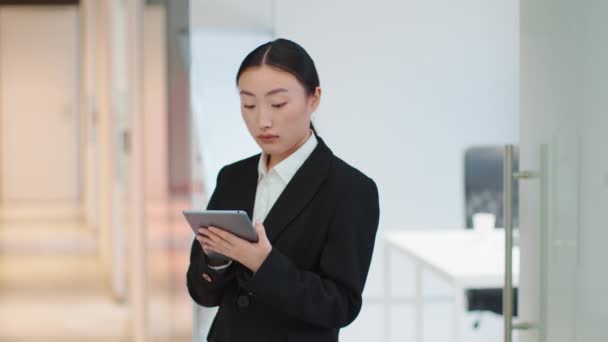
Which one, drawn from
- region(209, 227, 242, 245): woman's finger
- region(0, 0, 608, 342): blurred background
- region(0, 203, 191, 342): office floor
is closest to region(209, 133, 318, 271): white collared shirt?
region(209, 227, 242, 245): woman's finger

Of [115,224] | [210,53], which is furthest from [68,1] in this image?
[210,53]

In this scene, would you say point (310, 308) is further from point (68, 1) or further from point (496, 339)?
point (68, 1)

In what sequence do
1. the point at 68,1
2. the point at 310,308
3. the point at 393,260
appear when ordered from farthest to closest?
the point at 68,1, the point at 393,260, the point at 310,308

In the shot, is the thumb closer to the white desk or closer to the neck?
the neck

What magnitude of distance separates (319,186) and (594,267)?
1.59ft

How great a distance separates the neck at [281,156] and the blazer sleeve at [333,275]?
0.41 feet

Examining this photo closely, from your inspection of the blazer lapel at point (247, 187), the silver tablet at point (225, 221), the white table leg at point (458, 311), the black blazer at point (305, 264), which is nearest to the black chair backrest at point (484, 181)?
the white table leg at point (458, 311)

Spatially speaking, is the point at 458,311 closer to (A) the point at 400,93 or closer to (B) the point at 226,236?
(A) the point at 400,93

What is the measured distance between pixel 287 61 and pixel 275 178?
21cm

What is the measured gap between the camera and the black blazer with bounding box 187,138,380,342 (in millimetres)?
1442

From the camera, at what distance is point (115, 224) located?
689 centimetres

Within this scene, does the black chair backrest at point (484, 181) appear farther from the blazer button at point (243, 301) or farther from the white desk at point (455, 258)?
the blazer button at point (243, 301)

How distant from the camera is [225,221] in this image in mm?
1410

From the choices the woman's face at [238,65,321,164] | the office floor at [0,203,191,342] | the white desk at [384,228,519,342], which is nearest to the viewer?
the woman's face at [238,65,321,164]
